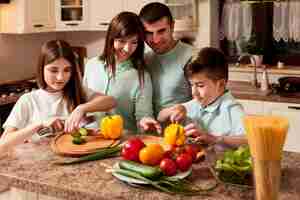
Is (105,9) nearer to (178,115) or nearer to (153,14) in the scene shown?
(153,14)

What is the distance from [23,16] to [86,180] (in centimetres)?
262

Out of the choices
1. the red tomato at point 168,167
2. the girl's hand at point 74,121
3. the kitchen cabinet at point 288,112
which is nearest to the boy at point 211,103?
the girl's hand at point 74,121

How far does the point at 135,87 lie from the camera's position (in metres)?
2.19

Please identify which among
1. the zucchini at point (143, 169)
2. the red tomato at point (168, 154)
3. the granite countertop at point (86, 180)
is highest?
the red tomato at point (168, 154)

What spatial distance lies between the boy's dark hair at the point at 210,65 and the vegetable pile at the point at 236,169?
22.2 inches

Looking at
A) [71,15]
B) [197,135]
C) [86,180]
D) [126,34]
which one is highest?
[71,15]

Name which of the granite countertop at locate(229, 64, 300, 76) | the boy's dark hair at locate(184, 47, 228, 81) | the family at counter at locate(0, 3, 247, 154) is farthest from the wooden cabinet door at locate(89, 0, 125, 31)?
the boy's dark hair at locate(184, 47, 228, 81)

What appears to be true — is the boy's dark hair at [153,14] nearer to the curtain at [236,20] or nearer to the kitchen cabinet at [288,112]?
the kitchen cabinet at [288,112]

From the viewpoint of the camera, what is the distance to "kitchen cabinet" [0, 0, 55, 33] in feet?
12.6

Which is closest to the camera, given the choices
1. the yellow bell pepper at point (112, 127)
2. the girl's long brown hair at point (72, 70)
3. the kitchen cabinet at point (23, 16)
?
the yellow bell pepper at point (112, 127)

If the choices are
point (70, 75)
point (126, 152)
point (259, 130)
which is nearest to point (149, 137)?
point (126, 152)

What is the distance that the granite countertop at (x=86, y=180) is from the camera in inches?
55.0

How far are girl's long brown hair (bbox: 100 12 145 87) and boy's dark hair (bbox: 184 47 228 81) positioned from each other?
26cm

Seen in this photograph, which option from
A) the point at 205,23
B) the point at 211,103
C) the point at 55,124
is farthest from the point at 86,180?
the point at 205,23
